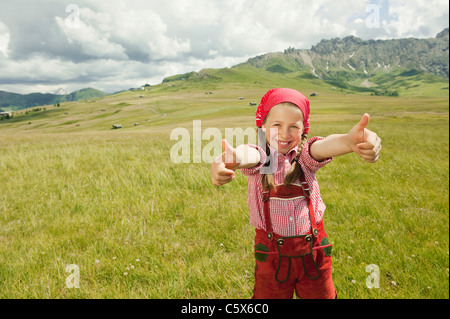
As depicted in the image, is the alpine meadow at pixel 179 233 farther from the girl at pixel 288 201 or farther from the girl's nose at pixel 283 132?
the girl's nose at pixel 283 132

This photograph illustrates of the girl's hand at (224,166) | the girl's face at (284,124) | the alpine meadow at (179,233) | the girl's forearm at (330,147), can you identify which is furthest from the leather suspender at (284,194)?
the alpine meadow at (179,233)

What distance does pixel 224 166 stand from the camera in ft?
5.12

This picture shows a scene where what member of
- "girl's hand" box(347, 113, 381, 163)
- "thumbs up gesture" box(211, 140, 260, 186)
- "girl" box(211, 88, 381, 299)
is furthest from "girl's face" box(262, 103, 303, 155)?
"girl's hand" box(347, 113, 381, 163)

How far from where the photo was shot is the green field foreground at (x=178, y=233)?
2857mm

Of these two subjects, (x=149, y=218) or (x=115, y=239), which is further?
(x=149, y=218)

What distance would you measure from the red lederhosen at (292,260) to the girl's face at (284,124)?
0.44 m

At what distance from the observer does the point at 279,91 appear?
189cm

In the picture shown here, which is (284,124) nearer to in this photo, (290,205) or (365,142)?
(365,142)

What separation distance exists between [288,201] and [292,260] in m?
0.56

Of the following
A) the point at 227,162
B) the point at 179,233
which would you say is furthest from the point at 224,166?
the point at 179,233

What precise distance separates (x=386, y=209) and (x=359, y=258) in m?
2.01
